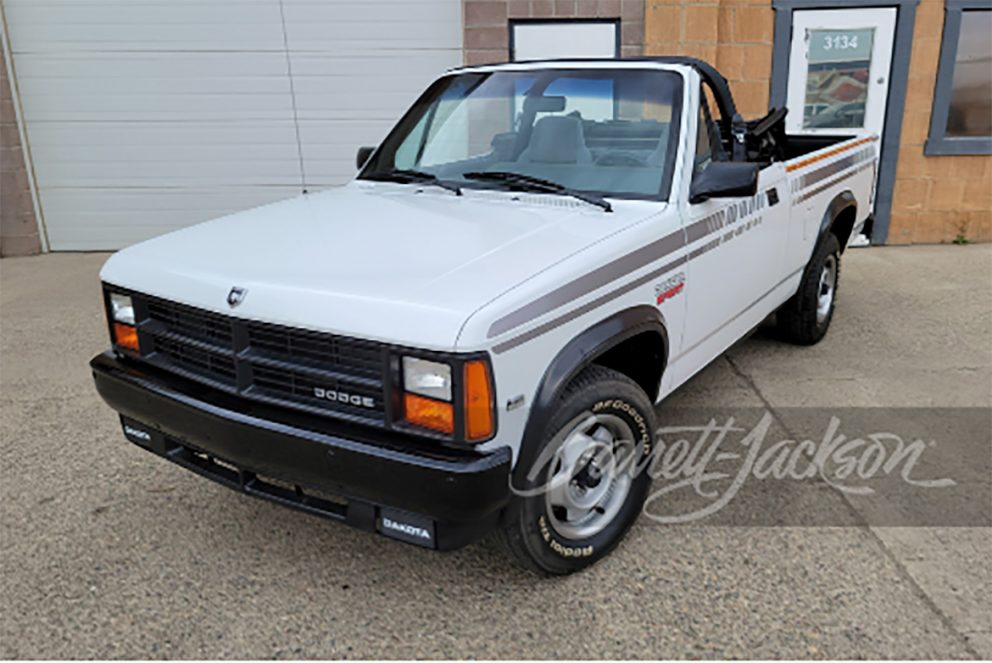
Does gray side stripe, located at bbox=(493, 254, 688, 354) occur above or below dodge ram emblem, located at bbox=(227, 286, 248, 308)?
below

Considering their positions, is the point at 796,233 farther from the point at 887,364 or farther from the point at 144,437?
the point at 144,437

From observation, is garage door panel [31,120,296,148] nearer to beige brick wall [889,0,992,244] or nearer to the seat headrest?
the seat headrest

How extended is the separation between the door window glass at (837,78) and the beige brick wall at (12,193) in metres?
8.18

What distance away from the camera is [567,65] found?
12.8 feet

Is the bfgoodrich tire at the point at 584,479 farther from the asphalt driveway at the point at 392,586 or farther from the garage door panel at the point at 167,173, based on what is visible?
the garage door panel at the point at 167,173

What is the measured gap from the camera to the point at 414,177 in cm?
382

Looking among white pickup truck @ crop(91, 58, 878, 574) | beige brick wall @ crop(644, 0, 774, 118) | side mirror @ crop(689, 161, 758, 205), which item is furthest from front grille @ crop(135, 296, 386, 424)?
beige brick wall @ crop(644, 0, 774, 118)

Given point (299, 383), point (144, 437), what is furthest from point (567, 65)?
point (144, 437)

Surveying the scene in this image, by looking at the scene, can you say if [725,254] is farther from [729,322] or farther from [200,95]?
[200,95]

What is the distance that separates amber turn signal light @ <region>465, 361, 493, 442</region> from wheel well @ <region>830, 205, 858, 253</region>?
388cm

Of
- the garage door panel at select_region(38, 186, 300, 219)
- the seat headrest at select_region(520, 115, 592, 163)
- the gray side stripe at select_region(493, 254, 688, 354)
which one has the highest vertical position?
the seat headrest at select_region(520, 115, 592, 163)

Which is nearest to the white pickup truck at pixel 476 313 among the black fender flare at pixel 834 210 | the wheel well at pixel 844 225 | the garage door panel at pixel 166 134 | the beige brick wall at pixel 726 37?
the black fender flare at pixel 834 210

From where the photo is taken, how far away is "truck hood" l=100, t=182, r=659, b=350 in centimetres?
238

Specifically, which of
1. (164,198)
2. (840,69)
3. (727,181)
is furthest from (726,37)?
(164,198)
